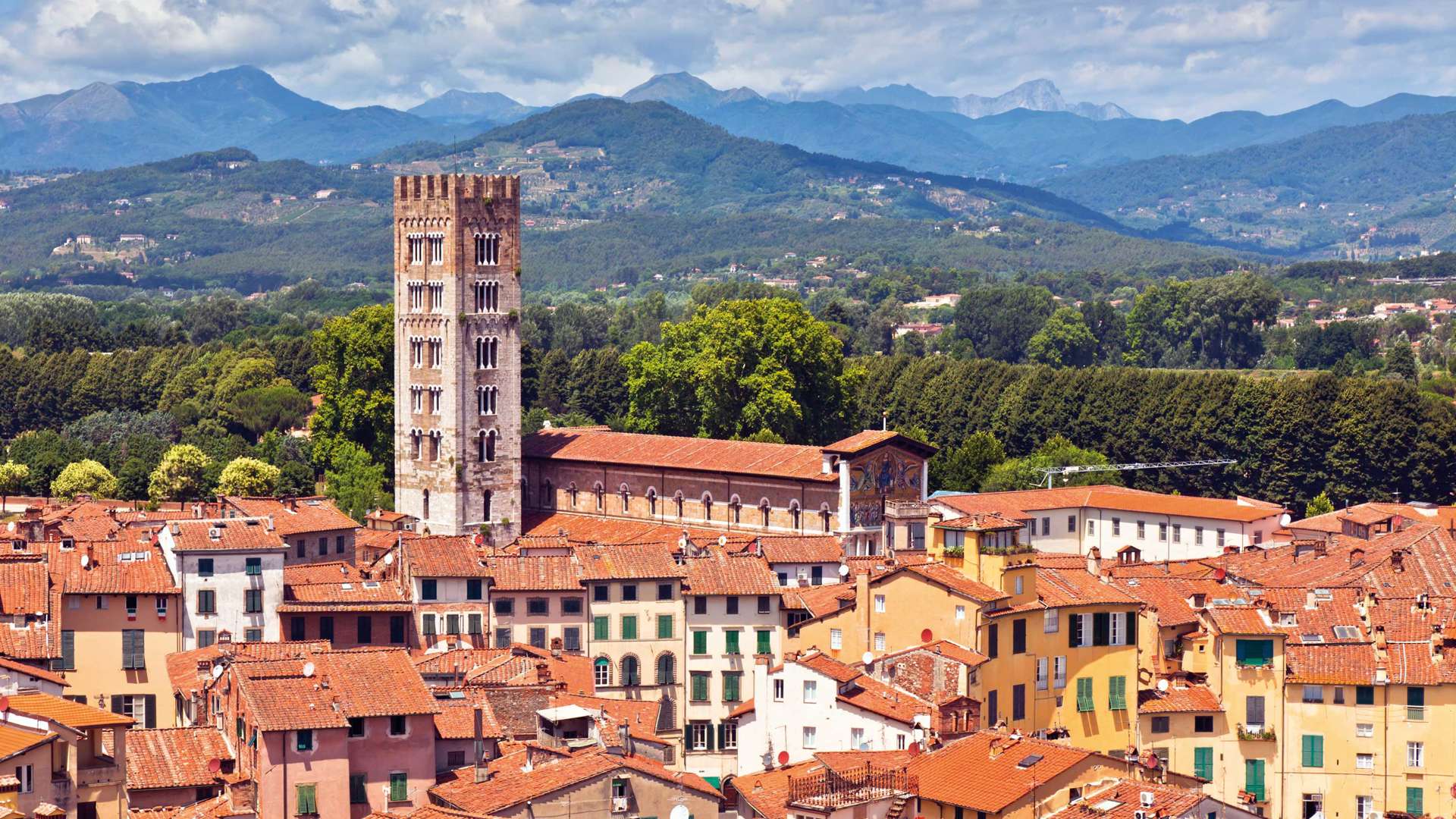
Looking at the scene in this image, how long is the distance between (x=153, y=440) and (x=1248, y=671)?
7353 cm

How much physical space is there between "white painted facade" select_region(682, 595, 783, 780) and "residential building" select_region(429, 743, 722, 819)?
55.8ft

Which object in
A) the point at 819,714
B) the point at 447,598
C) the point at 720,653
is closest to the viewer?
the point at 819,714

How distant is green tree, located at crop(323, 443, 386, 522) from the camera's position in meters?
94.9

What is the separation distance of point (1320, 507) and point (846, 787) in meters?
59.2

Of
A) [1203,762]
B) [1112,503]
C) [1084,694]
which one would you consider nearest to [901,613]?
[1084,694]

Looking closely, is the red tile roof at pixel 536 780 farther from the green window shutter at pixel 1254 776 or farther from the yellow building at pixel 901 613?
the green window shutter at pixel 1254 776

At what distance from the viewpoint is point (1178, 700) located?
57.0m

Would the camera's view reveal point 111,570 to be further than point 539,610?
No

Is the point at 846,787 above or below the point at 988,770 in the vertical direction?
below

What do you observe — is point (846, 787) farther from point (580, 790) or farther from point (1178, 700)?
point (1178, 700)

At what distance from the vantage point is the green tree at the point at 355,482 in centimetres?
9488

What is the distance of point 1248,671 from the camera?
5666 cm

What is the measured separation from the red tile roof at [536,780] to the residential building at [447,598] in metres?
17.1

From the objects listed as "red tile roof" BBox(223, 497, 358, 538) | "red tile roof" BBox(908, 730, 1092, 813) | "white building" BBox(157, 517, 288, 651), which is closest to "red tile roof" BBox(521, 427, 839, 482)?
"red tile roof" BBox(223, 497, 358, 538)
